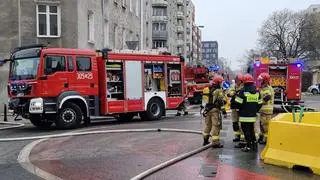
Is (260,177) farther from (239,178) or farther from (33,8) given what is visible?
(33,8)

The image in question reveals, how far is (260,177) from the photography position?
8.42 meters

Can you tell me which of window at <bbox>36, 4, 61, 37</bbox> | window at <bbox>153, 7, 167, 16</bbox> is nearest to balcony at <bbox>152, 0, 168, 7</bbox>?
window at <bbox>153, 7, 167, 16</bbox>

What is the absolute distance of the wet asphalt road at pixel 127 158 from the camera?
28.8 feet

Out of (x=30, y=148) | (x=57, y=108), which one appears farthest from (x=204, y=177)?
(x=57, y=108)

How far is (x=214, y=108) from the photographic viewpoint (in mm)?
11672

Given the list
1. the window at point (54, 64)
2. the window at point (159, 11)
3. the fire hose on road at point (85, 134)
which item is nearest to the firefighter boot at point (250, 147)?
the fire hose on road at point (85, 134)

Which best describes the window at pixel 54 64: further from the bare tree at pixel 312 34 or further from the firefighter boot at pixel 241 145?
the bare tree at pixel 312 34

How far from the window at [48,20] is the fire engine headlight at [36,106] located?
460 inches

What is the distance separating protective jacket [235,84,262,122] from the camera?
10.9m

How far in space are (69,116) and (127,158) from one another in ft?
22.9

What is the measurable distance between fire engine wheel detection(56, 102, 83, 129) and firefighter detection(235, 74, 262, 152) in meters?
7.57

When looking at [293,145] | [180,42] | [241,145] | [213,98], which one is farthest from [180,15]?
[293,145]

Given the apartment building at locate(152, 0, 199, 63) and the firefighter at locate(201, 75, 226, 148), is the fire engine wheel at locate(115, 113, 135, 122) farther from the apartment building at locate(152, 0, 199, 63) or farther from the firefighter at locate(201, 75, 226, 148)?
the apartment building at locate(152, 0, 199, 63)

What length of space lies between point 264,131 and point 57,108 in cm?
731
